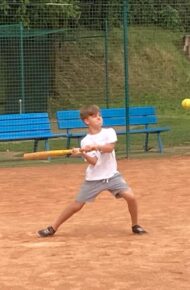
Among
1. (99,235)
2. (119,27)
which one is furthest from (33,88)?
(99,235)

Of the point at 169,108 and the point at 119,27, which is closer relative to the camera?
the point at 119,27

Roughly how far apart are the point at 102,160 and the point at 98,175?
0.49ft

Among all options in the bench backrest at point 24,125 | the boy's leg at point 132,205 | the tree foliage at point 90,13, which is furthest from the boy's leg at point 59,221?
the tree foliage at point 90,13

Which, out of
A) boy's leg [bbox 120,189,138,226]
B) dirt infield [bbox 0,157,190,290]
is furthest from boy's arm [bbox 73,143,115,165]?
dirt infield [bbox 0,157,190,290]

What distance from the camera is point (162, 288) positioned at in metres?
5.37

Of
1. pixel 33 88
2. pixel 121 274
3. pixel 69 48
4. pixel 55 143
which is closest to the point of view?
pixel 121 274

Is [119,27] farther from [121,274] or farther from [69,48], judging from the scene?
[121,274]

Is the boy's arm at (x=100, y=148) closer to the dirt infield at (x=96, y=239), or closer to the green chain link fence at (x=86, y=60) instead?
the dirt infield at (x=96, y=239)

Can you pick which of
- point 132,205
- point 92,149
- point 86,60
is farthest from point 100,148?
point 86,60

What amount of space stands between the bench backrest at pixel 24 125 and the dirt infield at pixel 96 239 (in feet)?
8.48

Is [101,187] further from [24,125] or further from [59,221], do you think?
[24,125]

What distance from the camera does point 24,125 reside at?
14016mm

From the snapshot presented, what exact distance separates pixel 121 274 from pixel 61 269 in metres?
0.51

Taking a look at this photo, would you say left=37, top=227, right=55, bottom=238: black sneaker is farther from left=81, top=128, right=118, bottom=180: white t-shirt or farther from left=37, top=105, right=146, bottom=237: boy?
left=81, top=128, right=118, bottom=180: white t-shirt
